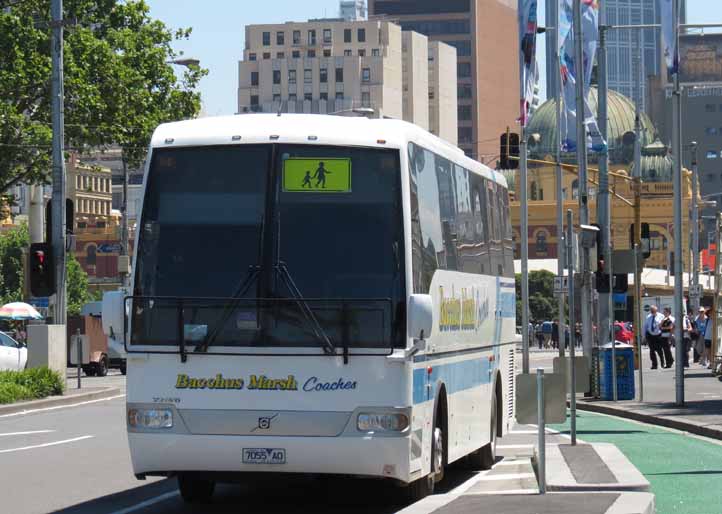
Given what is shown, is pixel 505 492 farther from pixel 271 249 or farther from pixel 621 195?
pixel 621 195

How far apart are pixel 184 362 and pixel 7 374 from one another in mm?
20389

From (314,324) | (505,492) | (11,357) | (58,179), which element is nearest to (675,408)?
(505,492)

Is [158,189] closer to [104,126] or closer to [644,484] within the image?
[644,484]

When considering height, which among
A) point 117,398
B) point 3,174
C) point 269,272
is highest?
point 3,174

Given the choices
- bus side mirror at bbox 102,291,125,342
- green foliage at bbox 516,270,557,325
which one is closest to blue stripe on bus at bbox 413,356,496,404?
bus side mirror at bbox 102,291,125,342

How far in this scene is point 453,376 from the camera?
52.3 ft

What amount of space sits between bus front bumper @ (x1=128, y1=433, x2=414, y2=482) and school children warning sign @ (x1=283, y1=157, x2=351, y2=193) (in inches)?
79.9

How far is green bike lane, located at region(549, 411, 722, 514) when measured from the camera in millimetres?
14195

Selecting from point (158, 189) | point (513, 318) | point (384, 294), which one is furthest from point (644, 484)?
point (513, 318)

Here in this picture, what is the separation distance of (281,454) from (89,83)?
1571 inches

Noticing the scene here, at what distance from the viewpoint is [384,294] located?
1366 cm

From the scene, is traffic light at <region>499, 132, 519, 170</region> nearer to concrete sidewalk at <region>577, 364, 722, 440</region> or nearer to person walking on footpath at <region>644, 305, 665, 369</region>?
person walking on footpath at <region>644, 305, 665, 369</region>

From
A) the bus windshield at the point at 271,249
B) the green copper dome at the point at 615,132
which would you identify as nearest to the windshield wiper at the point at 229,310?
the bus windshield at the point at 271,249

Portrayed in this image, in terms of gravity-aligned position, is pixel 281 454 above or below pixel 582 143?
below
